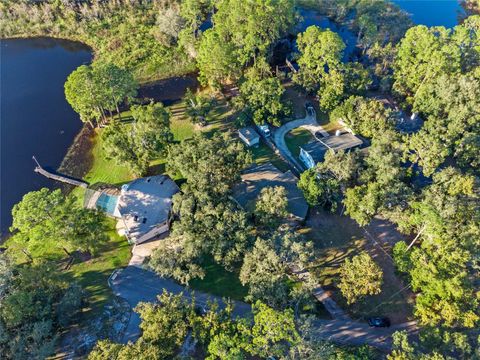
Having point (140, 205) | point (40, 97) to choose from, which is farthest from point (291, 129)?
point (40, 97)

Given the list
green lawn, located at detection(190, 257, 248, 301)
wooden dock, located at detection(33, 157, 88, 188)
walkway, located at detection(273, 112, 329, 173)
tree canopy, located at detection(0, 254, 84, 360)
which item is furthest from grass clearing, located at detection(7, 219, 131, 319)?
walkway, located at detection(273, 112, 329, 173)

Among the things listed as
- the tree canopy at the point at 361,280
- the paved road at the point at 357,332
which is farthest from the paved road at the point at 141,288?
the tree canopy at the point at 361,280

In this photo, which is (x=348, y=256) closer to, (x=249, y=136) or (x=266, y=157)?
(x=266, y=157)

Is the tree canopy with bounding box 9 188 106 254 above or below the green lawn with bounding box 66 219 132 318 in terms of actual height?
above

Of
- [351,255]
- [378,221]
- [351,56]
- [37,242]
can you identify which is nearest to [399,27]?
[351,56]

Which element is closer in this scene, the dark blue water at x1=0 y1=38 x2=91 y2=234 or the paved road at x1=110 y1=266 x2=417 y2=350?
the paved road at x1=110 y1=266 x2=417 y2=350

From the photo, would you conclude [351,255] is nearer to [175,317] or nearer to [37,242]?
[175,317]

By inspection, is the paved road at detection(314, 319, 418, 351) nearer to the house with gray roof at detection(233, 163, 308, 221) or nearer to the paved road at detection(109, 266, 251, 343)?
the paved road at detection(109, 266, 251, 343)

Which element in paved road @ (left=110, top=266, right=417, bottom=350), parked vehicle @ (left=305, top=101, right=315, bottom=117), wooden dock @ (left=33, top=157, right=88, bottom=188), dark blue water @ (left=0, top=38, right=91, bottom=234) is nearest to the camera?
paved road @ (left=110, top=266, right=417, bottom=350)
